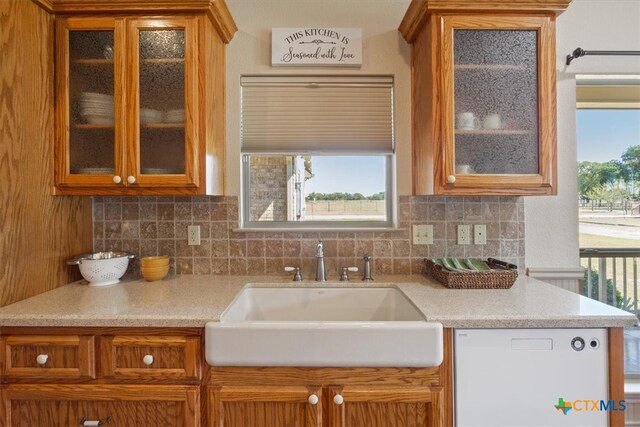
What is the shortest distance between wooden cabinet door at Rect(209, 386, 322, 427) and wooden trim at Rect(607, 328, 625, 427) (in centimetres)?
103

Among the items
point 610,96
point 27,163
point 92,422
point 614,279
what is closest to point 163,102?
point 27,163

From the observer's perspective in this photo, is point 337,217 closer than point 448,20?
No

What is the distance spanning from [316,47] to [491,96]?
962mm

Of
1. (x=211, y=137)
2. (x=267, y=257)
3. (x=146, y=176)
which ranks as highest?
(x=211, y=137)

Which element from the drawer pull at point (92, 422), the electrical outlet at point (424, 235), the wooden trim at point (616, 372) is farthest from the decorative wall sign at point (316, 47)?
the drawer pull at point (92, 422)

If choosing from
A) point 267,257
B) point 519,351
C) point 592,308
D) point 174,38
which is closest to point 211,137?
point 174,38

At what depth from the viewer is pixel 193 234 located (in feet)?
6.39

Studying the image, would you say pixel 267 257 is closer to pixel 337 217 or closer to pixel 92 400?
pixel 337 217

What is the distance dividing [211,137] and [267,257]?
0.71 m

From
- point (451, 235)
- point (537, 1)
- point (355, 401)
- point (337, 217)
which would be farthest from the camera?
point (337, 217)

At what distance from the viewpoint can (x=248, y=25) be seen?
1.96 meters

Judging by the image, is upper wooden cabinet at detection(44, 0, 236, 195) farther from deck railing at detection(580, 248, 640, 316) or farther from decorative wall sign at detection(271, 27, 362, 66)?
deck railing at detection(580, 248, 640, 316)

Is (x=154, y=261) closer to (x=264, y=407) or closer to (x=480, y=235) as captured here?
(x=264, y=407)

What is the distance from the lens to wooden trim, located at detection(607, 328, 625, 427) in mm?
1212
